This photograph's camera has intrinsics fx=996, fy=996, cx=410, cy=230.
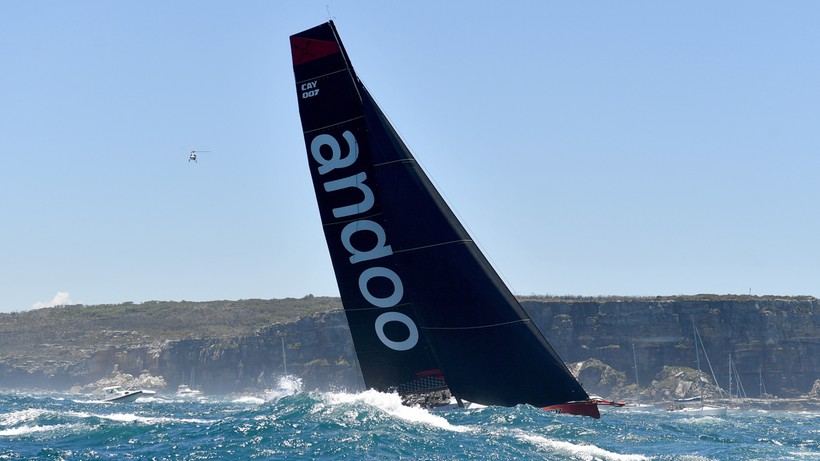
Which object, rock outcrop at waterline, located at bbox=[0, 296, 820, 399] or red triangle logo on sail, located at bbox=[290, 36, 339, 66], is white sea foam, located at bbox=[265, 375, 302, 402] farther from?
red triangle logo on sail, located at bbox=[290, 36, 339, 66]

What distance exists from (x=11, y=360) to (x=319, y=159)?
9870cm

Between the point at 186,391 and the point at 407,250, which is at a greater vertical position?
the point at 407,250

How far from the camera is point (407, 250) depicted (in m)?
24.8

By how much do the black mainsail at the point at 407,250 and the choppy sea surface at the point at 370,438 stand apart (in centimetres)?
88

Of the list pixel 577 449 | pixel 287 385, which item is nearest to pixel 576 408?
pixel 577 449

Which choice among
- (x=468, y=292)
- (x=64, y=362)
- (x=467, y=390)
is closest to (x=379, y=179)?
(x=468, y=292)

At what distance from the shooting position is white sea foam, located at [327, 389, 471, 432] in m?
22.8

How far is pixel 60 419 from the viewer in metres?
28.6

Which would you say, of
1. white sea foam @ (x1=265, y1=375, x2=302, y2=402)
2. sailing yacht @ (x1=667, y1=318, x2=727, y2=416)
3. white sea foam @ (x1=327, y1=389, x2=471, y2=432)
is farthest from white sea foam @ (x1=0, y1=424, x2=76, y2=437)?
white sea foam @ (x1=265, y1=375, x2=302, y2=402)

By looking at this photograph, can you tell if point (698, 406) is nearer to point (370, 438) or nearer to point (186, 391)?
point (186, 391)

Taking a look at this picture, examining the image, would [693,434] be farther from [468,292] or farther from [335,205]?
[335,205]

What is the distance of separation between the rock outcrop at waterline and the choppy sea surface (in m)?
56.5

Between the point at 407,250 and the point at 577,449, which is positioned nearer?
the point at 577,449

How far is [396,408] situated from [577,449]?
5923 millimetres
